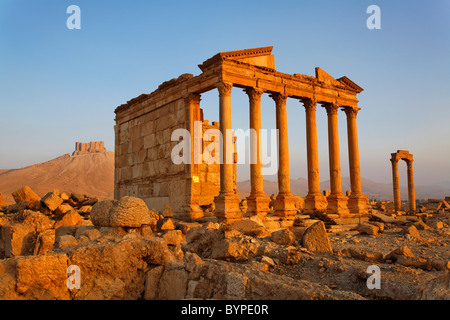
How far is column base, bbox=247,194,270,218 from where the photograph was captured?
16109 millimetres

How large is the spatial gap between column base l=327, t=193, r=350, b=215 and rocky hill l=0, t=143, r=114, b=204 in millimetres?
54954

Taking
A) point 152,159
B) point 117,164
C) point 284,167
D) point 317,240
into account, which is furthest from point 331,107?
point 317,240

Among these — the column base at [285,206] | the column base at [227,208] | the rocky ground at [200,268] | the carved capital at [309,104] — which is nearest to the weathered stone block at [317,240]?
the rocky ground at [200,268]

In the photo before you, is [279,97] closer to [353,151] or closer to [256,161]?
[256,161]

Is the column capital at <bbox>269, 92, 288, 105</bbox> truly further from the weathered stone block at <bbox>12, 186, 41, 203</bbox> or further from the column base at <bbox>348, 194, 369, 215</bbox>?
the weathered stone block at <bbox>12, 186, 41, 203</bbox>

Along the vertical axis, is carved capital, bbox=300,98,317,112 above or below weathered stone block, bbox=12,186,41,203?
above

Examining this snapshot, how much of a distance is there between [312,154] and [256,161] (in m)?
4.40

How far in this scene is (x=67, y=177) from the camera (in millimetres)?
84625

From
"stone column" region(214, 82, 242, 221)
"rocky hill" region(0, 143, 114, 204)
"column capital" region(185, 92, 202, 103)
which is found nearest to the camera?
"stone column" region(214, 82, 242, 221)

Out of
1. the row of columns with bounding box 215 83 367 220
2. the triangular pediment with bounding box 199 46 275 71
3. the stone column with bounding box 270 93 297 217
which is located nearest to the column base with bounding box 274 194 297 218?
the row of columns with bounding box 215 83 367 220

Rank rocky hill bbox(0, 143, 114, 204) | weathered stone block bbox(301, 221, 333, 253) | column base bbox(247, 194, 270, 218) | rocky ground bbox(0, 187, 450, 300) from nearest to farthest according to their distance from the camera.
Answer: rocky ground bbox(0, 187, 450, 300), weathered stone block bbox(301, 221, 333, 253), column base bbox(247, 194, 270, 218), rocky hill bbox(0, 143, 114, 204)
